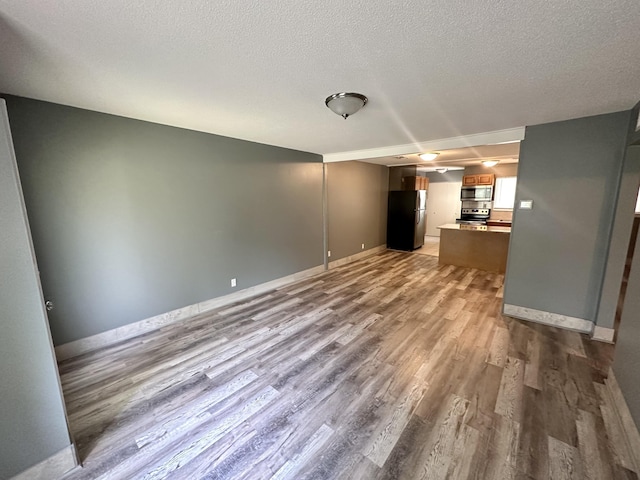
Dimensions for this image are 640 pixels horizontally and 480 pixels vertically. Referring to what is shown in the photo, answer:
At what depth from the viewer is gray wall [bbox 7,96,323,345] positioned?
7.74 feet

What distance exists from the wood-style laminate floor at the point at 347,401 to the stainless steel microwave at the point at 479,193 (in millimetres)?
5065

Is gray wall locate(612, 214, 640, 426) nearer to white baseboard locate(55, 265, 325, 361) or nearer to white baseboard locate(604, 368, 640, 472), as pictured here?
white baseboard locate(604, 368, 640, 472)

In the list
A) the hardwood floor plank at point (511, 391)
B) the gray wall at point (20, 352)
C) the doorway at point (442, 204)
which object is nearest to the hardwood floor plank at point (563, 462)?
the hardwood floor plank at point (511, 391)

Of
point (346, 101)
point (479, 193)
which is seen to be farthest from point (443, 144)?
point (479, 193)

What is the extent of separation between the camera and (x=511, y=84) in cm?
192

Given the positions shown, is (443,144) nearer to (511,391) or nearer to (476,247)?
(476,247)

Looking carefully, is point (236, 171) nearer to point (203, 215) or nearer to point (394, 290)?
point (203, 215)

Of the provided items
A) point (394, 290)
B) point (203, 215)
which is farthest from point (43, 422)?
point (394, 290)

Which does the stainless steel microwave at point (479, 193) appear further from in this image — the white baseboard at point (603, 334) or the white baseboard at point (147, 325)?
the white baseboard at point (147, 325)

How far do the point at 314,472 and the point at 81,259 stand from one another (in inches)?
114

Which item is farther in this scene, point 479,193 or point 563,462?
point 479,193

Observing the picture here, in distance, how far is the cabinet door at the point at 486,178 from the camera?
23.4ft

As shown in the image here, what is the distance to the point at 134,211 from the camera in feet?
9.37

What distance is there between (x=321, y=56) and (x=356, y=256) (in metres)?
5.23
